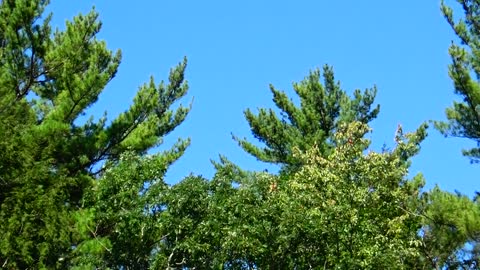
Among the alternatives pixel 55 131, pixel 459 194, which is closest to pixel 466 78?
pixel 459 194

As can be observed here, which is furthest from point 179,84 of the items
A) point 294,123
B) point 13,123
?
point 13,123

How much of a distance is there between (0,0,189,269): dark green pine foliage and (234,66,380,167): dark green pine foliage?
3932 millimetres

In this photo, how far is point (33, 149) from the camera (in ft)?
55.2

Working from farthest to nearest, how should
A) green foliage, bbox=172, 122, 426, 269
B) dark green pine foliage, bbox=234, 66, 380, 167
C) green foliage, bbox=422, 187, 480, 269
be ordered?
dark green pine foliage, bbox=234, 66, 380, 167, green foliage, bbox=422, 187, 480, 269, green foliage, bbox=172, 122, 426, 269

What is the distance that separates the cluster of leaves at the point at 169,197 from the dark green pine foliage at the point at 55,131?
0.04 meters

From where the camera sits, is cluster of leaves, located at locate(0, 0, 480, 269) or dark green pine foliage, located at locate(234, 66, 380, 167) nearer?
cluster of leaves, located at locate(0, 0, 480, 269)

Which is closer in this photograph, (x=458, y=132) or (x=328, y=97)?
(x=458, y=132)

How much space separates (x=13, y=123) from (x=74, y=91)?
137 inches

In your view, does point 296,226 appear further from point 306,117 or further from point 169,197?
point 306,117

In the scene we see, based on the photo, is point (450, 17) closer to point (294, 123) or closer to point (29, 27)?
point (294, 123)

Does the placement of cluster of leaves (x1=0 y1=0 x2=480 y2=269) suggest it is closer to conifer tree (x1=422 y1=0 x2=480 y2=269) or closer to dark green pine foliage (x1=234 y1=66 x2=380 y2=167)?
conifer tree (x1=422 y1=0 x2=480 y2=269)

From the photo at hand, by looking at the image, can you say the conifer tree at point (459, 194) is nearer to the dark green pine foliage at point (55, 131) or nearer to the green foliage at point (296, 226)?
the green foliage at point (296, 226)

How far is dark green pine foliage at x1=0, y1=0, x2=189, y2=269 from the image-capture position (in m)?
14.6

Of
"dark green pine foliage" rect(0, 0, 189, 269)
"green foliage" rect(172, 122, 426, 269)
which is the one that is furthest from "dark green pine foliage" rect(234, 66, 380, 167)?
"green foliage" rect(172, 122, 426, 269)
